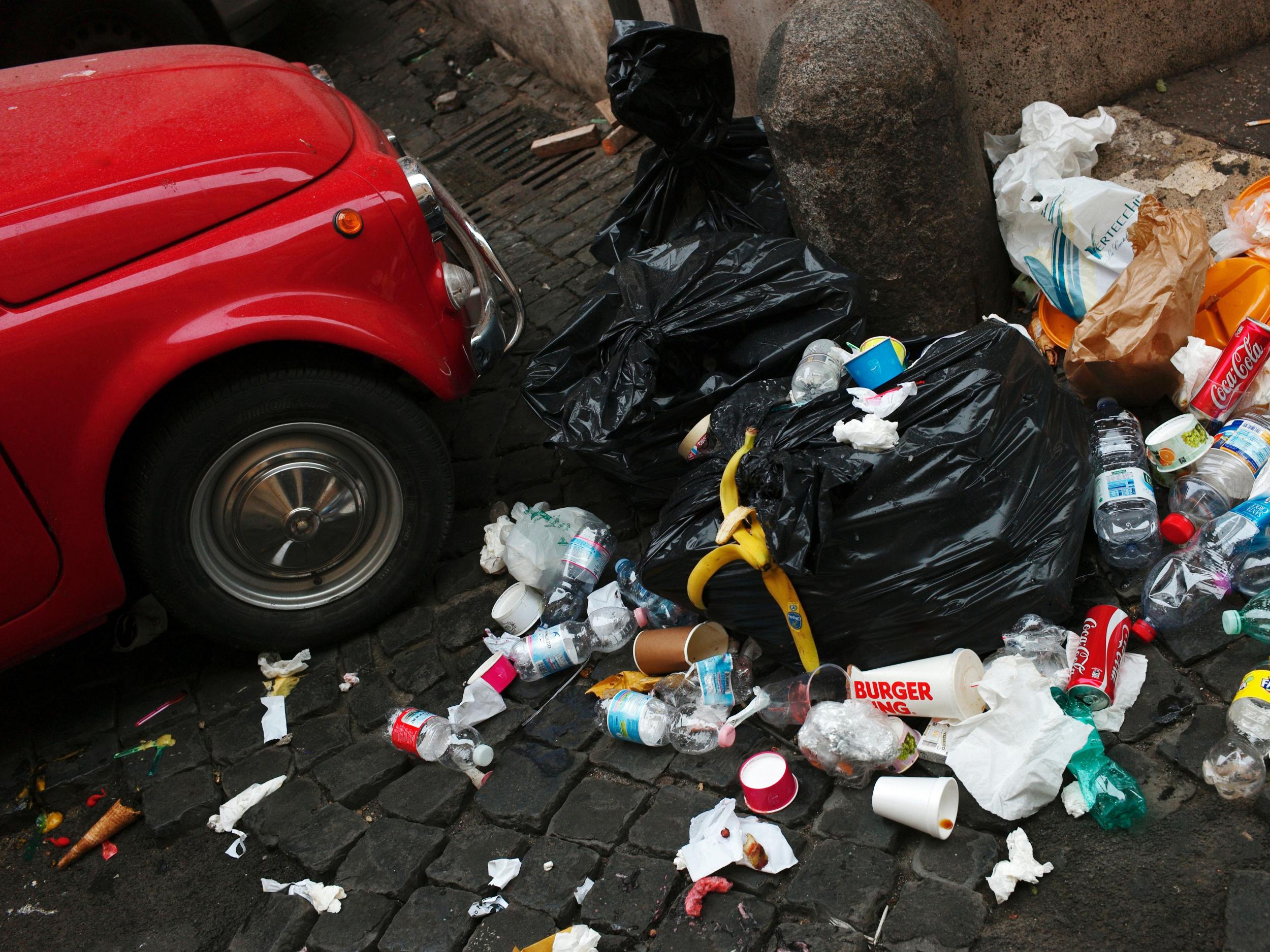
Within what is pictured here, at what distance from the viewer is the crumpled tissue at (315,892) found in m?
2.39

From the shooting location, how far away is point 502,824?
2.48 metres

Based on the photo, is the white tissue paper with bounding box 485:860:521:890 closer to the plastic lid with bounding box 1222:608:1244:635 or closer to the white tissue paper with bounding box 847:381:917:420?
the white tissue paper with bounding box 847:381:917:420

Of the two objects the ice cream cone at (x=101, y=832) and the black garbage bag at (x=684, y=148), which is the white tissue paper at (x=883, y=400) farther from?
the ice cream cone at (x=101, y=832)

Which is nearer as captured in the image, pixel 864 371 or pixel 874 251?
pixel 864 371

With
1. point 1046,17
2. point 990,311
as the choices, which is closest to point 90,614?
point 990,311

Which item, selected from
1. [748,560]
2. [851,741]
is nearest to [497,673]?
[748,560]

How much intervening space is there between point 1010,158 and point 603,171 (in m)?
2.34

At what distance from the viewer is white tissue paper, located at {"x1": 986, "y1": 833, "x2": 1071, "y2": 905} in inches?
75.8

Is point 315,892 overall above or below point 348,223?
below

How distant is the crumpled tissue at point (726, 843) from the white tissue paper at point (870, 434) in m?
0.85

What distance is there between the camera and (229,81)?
302cm

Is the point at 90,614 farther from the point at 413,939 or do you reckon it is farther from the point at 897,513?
the point at 897,513

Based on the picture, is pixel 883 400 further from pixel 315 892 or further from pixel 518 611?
pixel 315 892

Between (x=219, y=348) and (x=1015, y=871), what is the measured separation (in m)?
2.18
